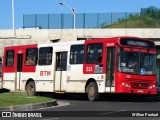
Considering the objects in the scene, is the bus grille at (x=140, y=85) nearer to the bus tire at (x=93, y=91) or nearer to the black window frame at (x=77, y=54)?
the bus tire at (x=93, y=91)

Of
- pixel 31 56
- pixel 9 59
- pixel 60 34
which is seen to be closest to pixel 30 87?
pixel 31 56

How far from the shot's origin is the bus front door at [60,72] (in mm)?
30359

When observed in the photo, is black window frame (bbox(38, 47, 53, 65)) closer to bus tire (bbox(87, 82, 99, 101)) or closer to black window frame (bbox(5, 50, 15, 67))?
black window frame (bbox(5, 50, 15, 67))

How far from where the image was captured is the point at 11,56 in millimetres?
35688

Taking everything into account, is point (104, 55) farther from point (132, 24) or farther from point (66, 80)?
point (132, 24)

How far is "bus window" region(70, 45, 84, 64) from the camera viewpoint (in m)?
29.1

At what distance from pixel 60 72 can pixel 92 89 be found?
3412mm

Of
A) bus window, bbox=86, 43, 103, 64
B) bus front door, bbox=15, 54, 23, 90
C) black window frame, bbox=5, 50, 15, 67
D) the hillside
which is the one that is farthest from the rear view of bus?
the hillside

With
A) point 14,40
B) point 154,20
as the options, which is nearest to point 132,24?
point 154,20

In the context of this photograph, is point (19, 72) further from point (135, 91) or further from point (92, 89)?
point (135, 91)

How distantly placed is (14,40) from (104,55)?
23222mm

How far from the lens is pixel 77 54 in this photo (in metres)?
29.4

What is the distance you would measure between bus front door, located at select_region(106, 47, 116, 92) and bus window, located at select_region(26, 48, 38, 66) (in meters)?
7.33

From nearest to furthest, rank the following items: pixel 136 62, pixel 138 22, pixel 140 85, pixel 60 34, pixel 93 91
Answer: pixel 136 62
pixel 140 85
pixel 93 91
pixel 60 34
pixel 138 22
